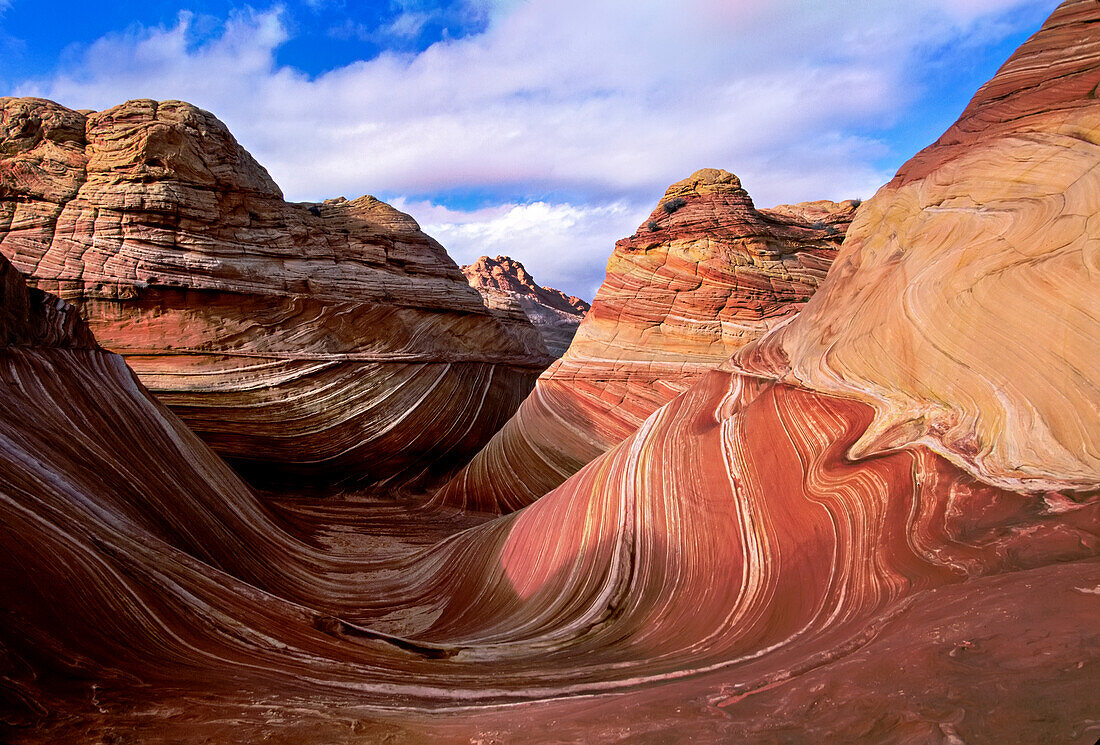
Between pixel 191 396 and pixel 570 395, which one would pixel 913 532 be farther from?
pixel 191 396

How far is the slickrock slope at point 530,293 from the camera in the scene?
2431 centimetres

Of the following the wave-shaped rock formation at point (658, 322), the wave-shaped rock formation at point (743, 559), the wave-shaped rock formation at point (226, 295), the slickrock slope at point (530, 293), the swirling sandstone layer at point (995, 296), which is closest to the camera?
the wave-shaped rock formation at point (743, 559)

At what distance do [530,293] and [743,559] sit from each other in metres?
25.5

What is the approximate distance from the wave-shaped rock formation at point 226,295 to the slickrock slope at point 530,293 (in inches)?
499

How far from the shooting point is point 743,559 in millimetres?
2945

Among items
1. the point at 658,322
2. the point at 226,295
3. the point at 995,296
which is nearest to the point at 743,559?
the point at 995,296

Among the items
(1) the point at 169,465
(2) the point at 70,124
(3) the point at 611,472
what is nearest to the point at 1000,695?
(3) the point at 611,472

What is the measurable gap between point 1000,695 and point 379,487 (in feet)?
28.3

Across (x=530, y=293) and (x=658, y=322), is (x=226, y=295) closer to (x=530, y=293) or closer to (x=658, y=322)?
(x=658, y=322)

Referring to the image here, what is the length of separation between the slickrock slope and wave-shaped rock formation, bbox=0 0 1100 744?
18.4 metres

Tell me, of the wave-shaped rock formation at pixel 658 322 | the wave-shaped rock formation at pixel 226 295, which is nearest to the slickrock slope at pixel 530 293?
the wave-shaped rock formation at pixel 226 295

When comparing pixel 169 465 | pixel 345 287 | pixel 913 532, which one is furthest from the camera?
pixel 345 287

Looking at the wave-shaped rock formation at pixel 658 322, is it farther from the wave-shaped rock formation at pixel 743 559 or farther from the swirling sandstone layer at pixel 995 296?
the swirling sandstone layer at pixel 995 296

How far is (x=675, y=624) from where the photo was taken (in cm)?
286
